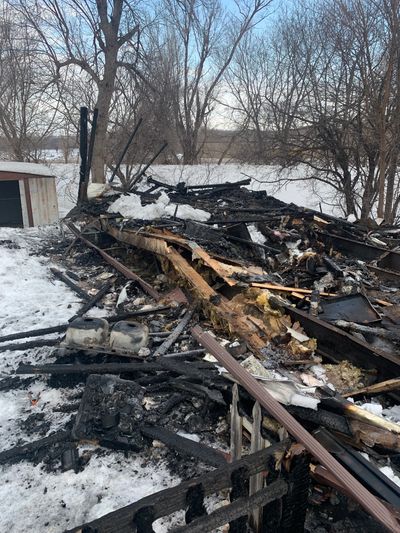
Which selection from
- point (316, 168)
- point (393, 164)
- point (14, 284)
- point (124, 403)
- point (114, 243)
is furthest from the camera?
point (316, 168)

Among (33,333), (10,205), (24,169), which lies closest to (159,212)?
(33,333)

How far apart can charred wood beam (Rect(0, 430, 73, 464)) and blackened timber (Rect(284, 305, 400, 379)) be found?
2580 millimetres

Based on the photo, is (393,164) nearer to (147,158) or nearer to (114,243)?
(114,243)

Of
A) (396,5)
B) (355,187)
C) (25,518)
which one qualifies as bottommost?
(25,518)

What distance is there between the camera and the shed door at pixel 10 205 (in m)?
12.4

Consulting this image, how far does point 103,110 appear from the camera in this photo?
1731 centimetres

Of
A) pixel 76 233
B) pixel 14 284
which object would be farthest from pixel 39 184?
pixel 14 284

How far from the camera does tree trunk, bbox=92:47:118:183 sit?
1705 centimetres

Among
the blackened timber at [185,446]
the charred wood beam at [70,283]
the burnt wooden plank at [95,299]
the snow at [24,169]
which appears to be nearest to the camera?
the blackened timber at [185,446]

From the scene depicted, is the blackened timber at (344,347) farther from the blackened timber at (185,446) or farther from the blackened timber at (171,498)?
the blackened timber at (171,498)

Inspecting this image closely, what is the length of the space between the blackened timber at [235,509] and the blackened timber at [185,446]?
1047 mm

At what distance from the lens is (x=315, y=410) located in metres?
2.70

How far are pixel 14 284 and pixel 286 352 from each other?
216 inches

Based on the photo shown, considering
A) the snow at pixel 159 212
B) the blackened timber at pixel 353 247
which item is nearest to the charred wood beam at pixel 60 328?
the snow at pixel 159 212
